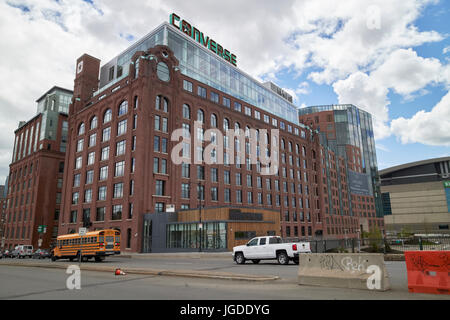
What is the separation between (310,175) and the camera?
86.8 meters

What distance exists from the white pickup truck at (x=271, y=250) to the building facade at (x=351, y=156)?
85298mm

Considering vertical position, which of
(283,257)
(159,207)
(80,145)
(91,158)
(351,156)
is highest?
(351,156)

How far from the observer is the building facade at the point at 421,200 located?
4491 inches

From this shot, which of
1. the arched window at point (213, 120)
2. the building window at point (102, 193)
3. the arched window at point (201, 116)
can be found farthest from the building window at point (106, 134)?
the arched window at point (213, 120)

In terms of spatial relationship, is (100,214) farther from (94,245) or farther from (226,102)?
(226,102)

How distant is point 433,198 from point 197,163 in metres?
103

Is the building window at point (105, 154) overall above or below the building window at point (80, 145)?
below

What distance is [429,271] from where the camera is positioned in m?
9.55

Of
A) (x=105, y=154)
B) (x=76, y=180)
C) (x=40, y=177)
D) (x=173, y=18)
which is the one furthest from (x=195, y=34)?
(x=40, y=177)

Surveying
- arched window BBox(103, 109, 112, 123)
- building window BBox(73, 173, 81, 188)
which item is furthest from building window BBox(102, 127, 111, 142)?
building window BBox(73, 173, 81, 188)

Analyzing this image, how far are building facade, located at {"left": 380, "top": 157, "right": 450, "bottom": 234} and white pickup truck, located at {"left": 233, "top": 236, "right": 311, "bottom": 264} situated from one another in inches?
4128

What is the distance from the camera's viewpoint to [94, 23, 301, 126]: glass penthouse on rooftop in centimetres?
5772

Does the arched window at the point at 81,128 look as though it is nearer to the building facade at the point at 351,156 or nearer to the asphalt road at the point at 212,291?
the asphalt road at the point at 212,291

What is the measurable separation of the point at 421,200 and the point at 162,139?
358ft
